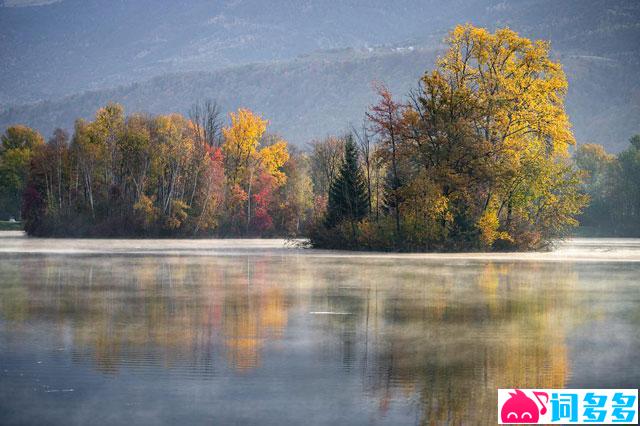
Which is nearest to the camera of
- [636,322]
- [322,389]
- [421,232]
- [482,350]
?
[322,389]

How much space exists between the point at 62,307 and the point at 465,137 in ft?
118

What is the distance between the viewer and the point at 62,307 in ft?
69.4

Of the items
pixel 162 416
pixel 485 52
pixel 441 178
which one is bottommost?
pixel 162 416

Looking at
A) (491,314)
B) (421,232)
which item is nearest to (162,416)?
(491,314)

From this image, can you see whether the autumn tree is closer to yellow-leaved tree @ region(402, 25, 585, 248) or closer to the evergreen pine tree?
the evergreen pine tree

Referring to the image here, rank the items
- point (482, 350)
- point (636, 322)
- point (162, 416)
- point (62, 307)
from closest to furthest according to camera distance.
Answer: point (162, 416) → point (482, 350) → point (636, 322) → point (62, 307)

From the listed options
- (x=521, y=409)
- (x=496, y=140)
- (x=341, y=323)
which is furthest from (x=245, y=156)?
(x=521, y=409)

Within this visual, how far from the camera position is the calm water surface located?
10875 millimetres

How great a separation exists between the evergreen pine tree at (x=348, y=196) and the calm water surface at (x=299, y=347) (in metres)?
28.3

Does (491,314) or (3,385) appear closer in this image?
(3,385)

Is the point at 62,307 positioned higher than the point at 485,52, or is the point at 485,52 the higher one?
the point at 485,52

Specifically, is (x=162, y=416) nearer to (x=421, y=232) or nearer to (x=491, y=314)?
(x=491, y=314)

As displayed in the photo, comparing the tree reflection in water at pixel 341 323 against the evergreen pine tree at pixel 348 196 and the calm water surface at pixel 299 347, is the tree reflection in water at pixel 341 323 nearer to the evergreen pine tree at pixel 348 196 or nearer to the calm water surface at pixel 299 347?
the calm water surface at pixel 299 347

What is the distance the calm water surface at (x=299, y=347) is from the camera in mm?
10875
